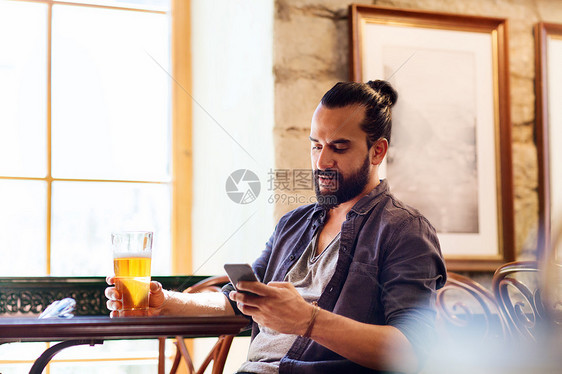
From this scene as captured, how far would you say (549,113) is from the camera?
94.6 inches

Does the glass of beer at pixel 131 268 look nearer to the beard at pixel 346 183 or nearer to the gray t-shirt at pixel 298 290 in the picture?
the gray t-shirt at pixel 298 290

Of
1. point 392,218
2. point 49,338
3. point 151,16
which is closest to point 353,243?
point 392,218

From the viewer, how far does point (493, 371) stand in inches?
24.6

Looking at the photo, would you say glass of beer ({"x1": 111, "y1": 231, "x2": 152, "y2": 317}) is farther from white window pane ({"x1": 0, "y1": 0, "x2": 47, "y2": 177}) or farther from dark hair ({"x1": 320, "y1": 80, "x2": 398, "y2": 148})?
white window pane ({"x1": 0, "y1": 0, "x2": 47, "y2": 177})

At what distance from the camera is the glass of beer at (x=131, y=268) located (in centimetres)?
121

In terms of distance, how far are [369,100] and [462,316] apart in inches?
39.3

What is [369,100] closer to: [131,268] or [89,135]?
[131,268]

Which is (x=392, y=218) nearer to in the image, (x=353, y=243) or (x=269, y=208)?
(x=353, y=243)

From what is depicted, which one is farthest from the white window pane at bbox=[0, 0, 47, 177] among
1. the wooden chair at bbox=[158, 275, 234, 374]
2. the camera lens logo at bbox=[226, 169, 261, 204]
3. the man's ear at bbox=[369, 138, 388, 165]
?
the man's ear at bbox=[369, 138, 388, 165]

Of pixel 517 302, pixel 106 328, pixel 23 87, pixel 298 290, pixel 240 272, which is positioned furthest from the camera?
pixel 23 87

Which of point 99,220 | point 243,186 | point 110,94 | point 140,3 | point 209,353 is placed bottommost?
point 209,353

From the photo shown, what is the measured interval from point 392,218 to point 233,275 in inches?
18.0

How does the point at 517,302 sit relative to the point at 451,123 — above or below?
below

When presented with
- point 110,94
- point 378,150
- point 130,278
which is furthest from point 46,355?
point 110,94
